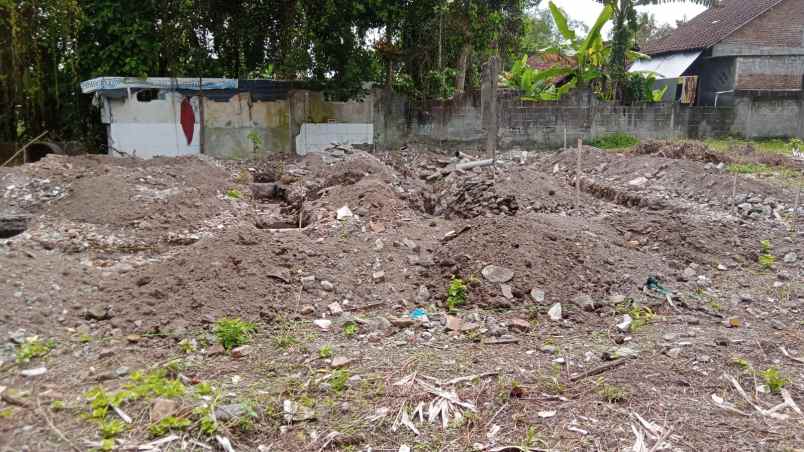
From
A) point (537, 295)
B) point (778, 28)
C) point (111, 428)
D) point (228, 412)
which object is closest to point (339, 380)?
point (228, 412)

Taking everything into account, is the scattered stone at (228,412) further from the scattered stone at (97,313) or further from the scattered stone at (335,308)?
the scattered stone at (97,313)

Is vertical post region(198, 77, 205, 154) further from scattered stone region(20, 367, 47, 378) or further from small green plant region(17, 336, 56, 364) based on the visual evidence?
scattered stone region(20, 367, 47, 378)

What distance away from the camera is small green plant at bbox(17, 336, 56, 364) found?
4.16 m

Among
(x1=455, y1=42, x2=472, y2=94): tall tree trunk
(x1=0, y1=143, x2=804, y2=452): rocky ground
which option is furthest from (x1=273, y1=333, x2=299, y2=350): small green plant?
(x1=455, y1=42, x2=472, y2=94): tall tree trunk

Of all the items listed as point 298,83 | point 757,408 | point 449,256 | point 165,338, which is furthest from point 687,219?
point 298,83

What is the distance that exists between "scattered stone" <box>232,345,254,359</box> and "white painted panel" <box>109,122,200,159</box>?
855cm

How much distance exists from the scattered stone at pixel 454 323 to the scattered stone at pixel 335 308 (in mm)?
882

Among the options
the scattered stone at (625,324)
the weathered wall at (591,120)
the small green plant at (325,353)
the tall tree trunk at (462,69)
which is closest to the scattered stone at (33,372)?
the small green plant at (325,353)

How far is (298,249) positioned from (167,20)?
26.8 ft

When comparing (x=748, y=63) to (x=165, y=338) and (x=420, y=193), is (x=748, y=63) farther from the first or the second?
(x=165, y=338)

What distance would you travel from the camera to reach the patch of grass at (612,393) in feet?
12.2

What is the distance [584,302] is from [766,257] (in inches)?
105

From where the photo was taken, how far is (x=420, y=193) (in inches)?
363

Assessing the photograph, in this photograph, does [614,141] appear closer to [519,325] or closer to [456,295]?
[456,295]
